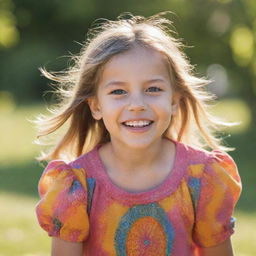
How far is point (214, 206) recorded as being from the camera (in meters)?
3.61

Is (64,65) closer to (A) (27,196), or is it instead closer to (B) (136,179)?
(A) (27,196)

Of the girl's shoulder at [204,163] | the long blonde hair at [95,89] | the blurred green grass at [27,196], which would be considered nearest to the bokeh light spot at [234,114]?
the blurred green grass at [27,196]

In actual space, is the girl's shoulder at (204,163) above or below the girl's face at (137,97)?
below

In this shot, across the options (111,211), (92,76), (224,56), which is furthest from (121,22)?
(224,56)

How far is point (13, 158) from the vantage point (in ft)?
38.6

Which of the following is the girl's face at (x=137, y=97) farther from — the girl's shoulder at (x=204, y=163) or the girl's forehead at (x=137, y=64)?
the girl's shoulder at (x=204, y=163)

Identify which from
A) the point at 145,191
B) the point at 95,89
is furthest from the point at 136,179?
the point at 95,89

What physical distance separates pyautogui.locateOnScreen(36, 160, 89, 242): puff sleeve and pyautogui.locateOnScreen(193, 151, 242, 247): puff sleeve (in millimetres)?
572

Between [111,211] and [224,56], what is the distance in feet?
35.7

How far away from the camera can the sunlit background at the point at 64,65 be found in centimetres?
679

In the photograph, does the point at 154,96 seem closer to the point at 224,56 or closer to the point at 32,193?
the point at 32,193

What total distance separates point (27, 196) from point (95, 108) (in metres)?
4.68

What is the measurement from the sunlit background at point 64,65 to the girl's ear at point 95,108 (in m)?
0.99

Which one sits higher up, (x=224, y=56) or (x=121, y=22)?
(x=224, y=56)
